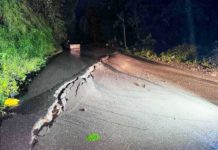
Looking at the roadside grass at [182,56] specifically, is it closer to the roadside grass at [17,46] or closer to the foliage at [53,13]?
the roadside grass at [17,46]

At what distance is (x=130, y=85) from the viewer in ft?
33.6

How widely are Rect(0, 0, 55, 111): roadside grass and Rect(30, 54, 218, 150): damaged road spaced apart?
1547 mm

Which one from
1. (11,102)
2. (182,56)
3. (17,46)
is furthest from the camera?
(182,56)

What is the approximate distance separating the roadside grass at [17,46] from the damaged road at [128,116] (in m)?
1.55

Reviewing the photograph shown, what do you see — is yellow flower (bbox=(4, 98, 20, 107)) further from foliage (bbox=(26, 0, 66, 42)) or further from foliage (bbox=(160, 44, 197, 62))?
foliage (bbox=(26, 0, 66, 42))

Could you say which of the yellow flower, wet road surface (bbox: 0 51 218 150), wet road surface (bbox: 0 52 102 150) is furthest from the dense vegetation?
the yellow flower

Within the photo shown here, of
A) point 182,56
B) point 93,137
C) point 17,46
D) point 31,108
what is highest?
point 17,46

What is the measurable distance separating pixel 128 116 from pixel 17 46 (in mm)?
8482

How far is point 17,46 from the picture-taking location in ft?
46.2

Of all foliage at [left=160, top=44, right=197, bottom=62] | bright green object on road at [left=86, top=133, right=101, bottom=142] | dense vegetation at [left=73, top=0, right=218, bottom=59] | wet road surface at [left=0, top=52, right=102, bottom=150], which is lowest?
bright green object on road at [left=86, top=133, right=101, bottom=142]

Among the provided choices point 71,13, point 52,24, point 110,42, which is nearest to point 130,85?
point 52,24

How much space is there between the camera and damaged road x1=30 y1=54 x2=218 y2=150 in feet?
18.8

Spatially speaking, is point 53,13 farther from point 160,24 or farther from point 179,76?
point 179,76

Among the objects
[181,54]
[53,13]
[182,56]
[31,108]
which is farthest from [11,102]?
[53,13]
